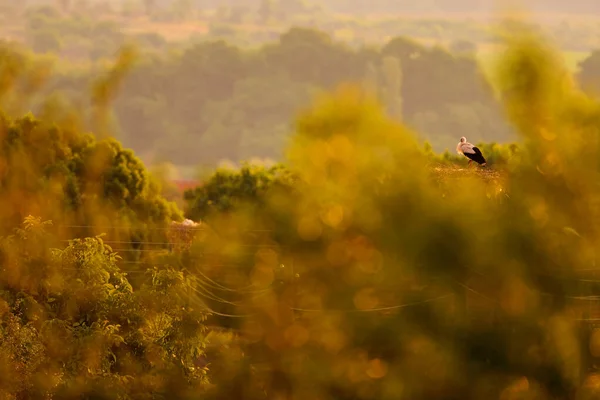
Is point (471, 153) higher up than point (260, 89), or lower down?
higher up

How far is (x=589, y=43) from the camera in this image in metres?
190

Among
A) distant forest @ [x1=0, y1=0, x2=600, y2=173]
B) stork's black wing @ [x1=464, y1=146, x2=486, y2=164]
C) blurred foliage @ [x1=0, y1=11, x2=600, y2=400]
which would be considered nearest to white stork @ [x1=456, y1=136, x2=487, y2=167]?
stork's black wing @ [x1=464, y1=146, x2=486, y2=164]

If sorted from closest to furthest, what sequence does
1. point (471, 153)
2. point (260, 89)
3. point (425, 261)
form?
point (425, 261), point (471, 153), point (260, 89)

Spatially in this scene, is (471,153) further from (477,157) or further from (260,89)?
(260,89)

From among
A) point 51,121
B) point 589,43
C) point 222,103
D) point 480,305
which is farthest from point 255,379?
point 589,43

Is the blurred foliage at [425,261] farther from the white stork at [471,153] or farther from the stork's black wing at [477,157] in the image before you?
the white stork at [471,153]

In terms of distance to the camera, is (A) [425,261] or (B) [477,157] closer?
(A) [425,261]

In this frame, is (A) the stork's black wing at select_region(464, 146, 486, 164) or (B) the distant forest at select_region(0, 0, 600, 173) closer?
(A) the stork's black wing at select_region(464, 146, 486, 164)

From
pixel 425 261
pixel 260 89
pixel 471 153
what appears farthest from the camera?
pixel 260 89

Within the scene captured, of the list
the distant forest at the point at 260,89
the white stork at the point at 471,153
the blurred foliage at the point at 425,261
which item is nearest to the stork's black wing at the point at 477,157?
the white stork at the point at 471,153

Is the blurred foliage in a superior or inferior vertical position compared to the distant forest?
superior

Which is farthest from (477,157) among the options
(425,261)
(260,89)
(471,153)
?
(260,89)

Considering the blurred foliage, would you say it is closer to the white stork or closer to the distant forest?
the white stork

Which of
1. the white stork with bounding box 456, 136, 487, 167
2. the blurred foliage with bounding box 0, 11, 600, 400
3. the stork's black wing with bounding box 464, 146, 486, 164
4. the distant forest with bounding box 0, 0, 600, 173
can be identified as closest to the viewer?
the blurred foliage with bounding box 0, 11, 600, 400
